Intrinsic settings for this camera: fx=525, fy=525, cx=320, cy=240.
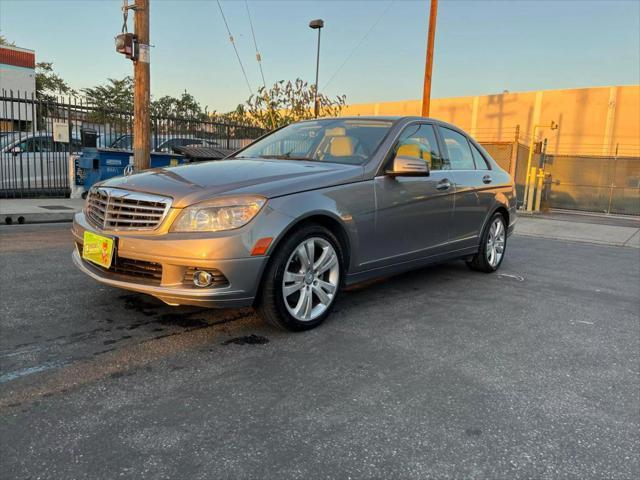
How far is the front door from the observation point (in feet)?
13.9

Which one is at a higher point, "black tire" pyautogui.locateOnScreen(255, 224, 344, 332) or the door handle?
the door handle

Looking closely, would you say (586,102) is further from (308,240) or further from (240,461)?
(240,461)

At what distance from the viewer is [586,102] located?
2470 cm

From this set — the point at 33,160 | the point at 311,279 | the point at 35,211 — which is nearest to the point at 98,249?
the point at 311,279

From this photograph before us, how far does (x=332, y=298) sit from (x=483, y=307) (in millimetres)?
1554

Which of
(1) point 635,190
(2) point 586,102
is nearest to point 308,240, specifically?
(1) point 635,190

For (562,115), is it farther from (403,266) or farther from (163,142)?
(403,266)

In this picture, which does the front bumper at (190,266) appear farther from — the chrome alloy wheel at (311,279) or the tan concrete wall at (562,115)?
the tan concrete wall at (562,115)

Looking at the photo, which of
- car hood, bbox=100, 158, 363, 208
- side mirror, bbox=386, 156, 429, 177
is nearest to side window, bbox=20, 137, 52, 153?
car hood, bbox=100, 158, 363, 208

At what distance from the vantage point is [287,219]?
3.43 metres

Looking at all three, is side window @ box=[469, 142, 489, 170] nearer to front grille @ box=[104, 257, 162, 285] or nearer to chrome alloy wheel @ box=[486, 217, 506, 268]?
chrome alloy wheel @ box=[486, 217, 506, 268]

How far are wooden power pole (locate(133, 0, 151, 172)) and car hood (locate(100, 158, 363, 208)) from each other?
517 centimetres

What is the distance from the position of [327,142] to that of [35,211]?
661 centimetres

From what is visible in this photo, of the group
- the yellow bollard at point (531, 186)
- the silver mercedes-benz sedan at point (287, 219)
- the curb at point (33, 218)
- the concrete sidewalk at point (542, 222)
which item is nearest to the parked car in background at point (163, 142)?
the concrete sidewalk at point (542, 222)
